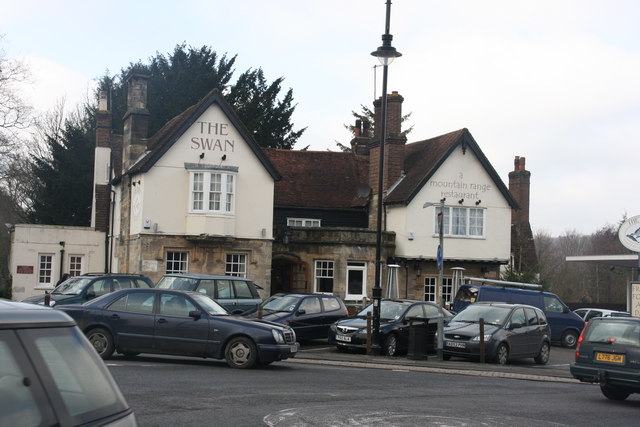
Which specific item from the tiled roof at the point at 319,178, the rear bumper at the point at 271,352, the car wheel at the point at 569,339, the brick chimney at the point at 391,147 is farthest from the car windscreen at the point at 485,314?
the tiled roof at the point at 319,178

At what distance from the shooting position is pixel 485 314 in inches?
926

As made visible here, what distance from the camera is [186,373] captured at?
14.9 meters

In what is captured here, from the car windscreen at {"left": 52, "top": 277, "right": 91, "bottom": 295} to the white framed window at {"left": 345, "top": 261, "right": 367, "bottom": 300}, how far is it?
1654cm

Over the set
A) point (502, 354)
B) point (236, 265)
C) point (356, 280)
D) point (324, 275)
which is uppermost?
point (236, 265)

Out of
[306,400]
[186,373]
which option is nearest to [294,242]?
[186,373]

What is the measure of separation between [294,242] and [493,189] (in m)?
10.1

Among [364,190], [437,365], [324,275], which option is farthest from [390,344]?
[364,190]

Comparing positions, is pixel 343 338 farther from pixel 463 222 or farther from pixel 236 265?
pixel 463 222

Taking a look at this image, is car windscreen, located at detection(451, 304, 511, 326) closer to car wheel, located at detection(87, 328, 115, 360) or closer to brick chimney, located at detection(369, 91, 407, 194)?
car wheel, located at detection(87, 328, 115, 360)

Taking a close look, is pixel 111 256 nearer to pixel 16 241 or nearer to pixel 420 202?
pixel 16 241

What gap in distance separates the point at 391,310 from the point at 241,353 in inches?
346

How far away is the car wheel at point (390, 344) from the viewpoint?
76.1 ft

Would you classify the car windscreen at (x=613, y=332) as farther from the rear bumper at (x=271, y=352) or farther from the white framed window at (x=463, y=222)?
the white framed window at (x=463, y=222)

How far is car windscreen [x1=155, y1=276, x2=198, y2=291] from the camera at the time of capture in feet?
76.9
